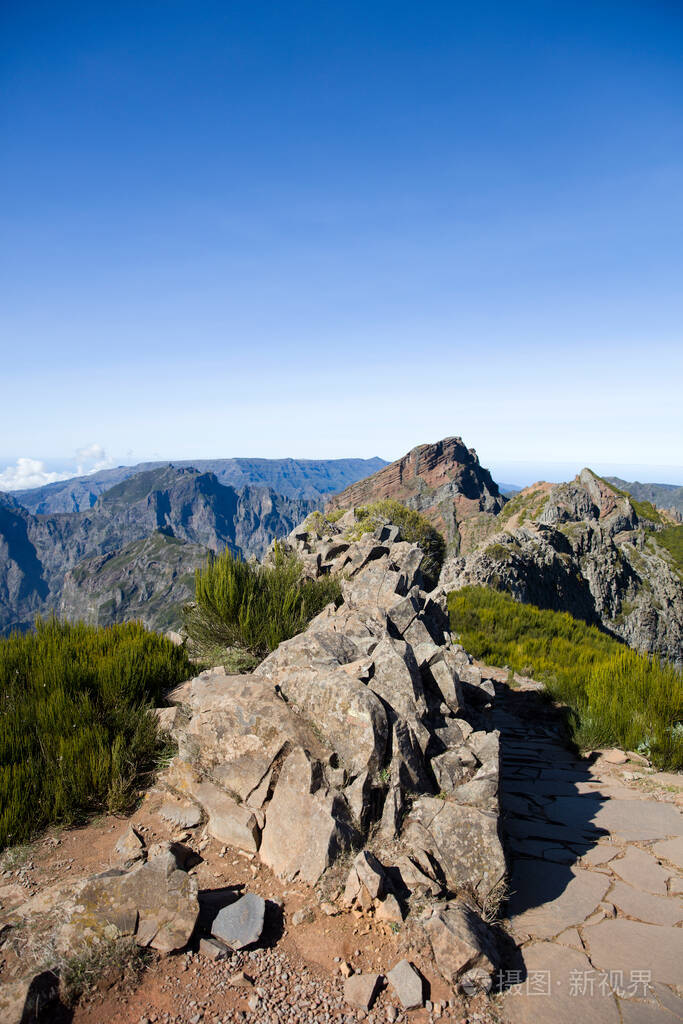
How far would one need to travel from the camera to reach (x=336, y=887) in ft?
12.8

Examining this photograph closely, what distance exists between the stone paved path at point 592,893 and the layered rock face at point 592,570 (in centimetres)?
1131

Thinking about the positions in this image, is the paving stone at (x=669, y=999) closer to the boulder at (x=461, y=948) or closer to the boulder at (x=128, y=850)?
the boulder at (x=461, y=948)

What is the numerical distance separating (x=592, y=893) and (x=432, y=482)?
13368 cm

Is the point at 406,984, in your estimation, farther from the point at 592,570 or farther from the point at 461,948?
the point at 592,570

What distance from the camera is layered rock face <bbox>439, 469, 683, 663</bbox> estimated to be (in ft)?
75.4

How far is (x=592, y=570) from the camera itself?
3709 cm

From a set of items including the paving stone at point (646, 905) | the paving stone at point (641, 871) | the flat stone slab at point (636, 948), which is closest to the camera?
the flat stone slab at point (636, 948)

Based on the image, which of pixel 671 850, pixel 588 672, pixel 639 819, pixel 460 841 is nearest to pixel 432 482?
pixel 588 672

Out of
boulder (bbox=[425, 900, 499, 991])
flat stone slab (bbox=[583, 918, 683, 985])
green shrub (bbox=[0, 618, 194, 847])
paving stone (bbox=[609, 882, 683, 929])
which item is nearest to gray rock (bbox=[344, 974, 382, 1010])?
boulder (bbox=[425, 900, 499, 991])

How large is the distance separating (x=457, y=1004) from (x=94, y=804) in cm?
345

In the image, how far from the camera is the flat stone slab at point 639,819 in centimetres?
542

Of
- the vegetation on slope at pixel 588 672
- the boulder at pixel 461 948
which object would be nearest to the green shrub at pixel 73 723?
the boulder at pixel 461 948

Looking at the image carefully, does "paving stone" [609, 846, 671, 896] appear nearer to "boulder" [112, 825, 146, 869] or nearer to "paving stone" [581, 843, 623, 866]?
"paving stone" [581, 843, 623, 866]

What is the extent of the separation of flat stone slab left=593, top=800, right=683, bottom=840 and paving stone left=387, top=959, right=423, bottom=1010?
10.5 ft
